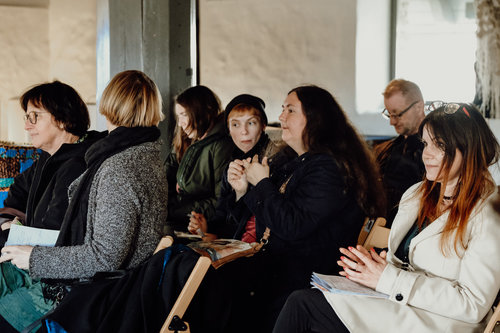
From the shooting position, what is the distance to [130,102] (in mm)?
2568

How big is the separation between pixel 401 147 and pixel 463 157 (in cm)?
224

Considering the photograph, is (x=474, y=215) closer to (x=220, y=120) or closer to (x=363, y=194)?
(x=363, y=194)

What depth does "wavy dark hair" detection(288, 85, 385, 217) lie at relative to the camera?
2.68 meters

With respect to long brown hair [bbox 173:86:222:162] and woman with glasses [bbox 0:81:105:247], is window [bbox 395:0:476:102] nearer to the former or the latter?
long brown hair [bbox 173:86:222:162]

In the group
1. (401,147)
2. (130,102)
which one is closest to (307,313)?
(130,102)

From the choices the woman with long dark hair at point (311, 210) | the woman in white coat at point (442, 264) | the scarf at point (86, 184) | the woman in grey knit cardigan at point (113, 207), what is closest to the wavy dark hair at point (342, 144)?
the woman with long dark hair at point (311, 210)

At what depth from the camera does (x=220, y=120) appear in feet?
14.7

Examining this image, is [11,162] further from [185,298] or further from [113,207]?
[185,298]

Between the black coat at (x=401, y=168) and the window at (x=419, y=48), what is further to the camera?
the window at (x=419, y=48)

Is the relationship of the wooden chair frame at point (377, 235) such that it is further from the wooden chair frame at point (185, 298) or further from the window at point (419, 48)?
the window at point (419, 48)

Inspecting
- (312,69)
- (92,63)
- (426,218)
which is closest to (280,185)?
(426,218)

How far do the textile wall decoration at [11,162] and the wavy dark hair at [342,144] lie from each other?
76.9 inches

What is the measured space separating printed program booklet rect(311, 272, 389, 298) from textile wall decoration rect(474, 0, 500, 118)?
13.2ft

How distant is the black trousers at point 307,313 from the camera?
7.09ft
